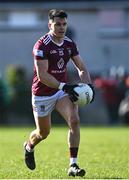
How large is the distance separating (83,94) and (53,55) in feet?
2.38

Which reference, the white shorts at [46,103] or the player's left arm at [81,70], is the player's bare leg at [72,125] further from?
the player's left arm at [81,70]

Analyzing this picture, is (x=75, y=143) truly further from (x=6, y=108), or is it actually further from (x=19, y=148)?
(x=6, y=108)

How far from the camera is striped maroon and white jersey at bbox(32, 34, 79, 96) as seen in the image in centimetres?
1058

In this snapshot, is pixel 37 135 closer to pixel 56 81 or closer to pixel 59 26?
pixel 56 81

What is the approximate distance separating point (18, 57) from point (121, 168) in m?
25.5

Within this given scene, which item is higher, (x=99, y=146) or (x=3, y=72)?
(x=99, y=146)

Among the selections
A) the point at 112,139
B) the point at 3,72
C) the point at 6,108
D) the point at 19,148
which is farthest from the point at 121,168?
the point at 3,72

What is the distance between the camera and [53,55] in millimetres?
10633

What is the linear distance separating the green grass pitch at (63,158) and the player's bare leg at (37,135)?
0.15 meters

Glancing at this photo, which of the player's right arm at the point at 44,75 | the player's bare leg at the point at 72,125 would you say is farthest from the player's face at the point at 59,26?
the player's bare leg at the point at 72,125

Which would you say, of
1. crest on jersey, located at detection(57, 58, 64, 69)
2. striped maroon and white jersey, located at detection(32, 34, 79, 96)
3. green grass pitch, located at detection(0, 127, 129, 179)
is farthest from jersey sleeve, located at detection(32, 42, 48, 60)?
green grass pitch, located at detection(0, 127, 129, 179)

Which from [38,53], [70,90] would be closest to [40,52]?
[38,53]

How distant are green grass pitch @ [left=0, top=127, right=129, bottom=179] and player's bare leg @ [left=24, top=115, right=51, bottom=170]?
0.15m

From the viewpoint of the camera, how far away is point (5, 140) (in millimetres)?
19469
